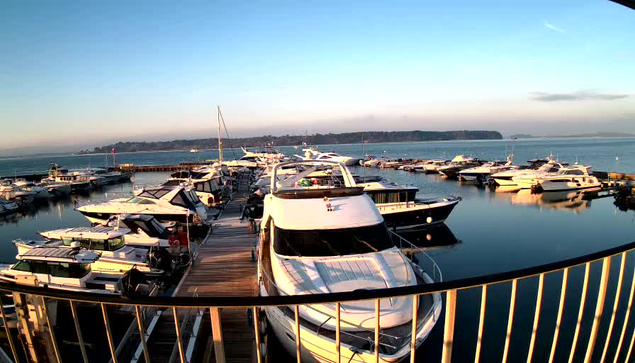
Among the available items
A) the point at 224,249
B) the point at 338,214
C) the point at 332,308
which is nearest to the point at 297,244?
the point at 338,214

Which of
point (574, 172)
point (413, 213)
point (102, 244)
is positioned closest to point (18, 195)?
point (102, 244)

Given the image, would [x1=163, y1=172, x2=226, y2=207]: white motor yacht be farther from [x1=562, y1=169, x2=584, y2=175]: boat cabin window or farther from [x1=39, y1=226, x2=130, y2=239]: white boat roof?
[x1=562, y1=169, x2=584, y2=175]: boat cabin window

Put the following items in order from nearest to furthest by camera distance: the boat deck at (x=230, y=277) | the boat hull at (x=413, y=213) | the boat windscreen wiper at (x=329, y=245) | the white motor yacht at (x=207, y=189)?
the boat deck at (x=230, y=277)
the boat windscreen wiper at (x=329, y=245)
the boat hull at (x=413, y=213)
the white motor yacht at (x=207, y=189)

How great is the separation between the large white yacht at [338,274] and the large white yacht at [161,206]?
36.8 ft

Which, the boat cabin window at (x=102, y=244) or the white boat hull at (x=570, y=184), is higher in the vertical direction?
the boat cabin window at (x=102, y=244)

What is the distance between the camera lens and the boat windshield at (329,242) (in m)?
7.42

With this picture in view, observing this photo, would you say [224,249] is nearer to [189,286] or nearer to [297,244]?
[189,286]

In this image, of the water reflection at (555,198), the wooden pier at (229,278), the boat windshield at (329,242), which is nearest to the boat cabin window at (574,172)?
the water reflection at (555,198)

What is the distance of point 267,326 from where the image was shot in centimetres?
775

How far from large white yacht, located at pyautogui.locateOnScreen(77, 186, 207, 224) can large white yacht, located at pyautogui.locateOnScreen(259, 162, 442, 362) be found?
36.8 feet

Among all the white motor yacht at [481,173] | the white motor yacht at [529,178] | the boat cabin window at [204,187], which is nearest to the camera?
the boat cabin window at [204,187]

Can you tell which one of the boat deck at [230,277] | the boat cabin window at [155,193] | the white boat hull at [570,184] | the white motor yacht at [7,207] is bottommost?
A: the white motor yacht at [7,207]

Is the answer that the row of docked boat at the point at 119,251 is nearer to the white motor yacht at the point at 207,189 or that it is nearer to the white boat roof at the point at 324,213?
the white boat roof at the point at 324,213

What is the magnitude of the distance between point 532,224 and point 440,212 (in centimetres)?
695
